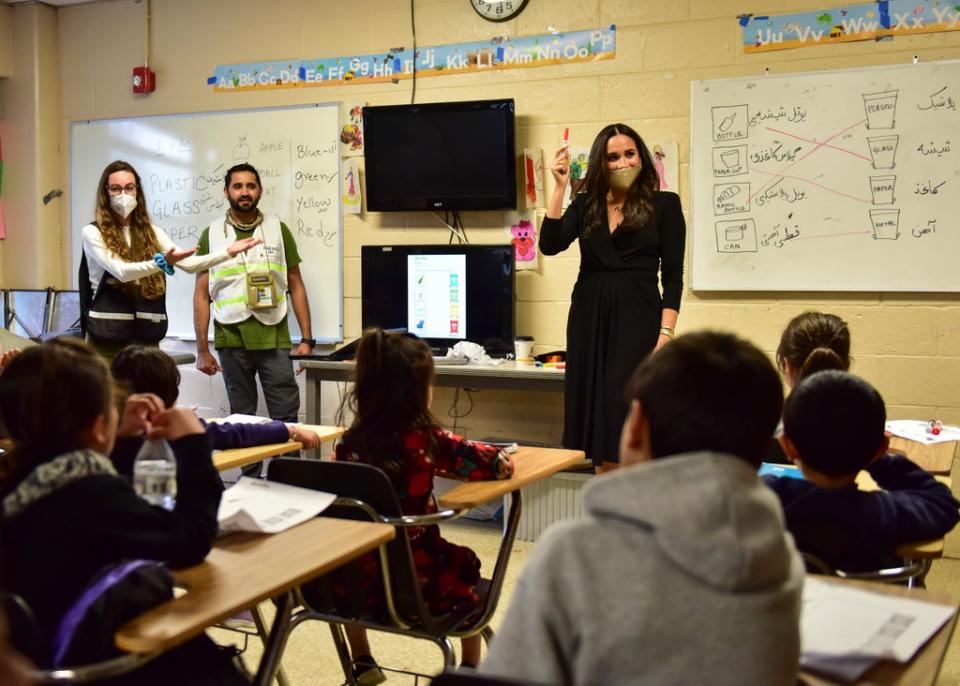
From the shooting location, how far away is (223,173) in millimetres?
5527

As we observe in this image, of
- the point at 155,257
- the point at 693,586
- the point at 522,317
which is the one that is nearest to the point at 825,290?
the point at 522,317

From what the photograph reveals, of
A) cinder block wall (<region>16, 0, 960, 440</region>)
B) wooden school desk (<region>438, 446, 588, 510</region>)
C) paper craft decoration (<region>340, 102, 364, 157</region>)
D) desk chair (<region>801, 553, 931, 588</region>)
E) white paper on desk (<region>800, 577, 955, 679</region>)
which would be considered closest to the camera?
white paper on desk (<region>800, 577, 955, 679</region>)

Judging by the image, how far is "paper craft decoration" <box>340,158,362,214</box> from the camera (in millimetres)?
5191

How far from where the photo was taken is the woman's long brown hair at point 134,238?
412 cm

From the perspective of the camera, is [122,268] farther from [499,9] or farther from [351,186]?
[499,9]

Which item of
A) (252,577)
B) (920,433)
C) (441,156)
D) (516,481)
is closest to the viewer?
(252,577)

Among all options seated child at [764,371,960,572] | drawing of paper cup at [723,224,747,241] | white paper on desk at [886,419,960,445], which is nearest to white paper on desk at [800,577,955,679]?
seated child at [764,371,960,572]

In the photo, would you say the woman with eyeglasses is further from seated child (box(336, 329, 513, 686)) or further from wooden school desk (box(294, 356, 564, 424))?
seated child (box(336, 329, 513, 686))

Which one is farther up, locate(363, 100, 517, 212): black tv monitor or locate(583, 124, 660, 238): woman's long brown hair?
locate(363, 100, 517, 212): black tv monitor

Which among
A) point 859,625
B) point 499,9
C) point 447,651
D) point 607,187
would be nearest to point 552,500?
point 607,187

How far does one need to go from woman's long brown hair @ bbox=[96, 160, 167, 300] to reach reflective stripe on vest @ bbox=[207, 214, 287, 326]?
716mm

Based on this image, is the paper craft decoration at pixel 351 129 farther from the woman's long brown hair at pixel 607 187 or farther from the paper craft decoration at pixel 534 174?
the woman's long brown hair at pixel 607 187

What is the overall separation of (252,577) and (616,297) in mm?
2307

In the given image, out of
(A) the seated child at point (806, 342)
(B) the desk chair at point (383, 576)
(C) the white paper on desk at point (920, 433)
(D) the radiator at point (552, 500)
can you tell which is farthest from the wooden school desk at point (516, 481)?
(D) the radiator at point (552, 500)
